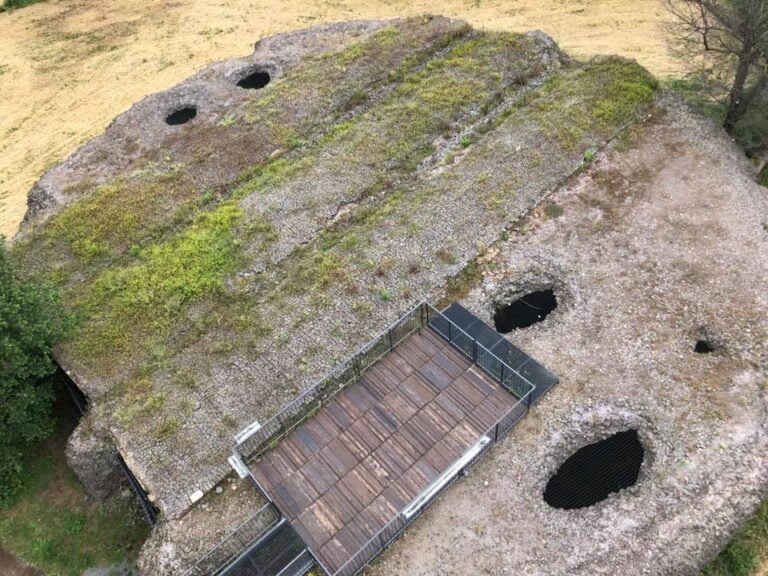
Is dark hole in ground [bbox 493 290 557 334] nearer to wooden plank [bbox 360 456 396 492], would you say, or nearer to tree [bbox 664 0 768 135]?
wooden plank [bbox 360 456 396 492]

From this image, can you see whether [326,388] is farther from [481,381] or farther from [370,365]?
[481,381]

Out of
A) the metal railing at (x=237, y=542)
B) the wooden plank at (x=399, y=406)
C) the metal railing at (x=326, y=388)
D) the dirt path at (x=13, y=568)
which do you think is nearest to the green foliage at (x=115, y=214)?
the dirt path at (x=13, y=568)

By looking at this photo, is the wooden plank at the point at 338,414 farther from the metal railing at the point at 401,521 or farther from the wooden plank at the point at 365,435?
the metal railing at the point at 401,521

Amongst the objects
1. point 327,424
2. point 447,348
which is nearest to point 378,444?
point 327,424

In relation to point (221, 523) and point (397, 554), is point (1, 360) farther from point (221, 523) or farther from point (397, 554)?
point (397, 554)

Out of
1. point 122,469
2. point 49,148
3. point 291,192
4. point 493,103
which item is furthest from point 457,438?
point 49,148

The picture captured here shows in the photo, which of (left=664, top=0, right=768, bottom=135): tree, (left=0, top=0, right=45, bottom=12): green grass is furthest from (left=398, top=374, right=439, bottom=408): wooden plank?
(left=0, top=0, right=45, bottom=12): green grass
